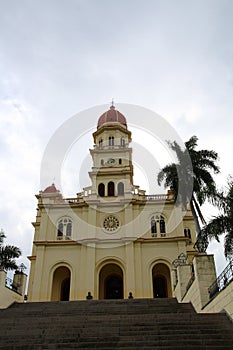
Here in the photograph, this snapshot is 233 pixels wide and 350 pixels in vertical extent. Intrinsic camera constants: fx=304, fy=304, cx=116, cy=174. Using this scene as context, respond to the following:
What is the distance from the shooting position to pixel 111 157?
33.2 metres

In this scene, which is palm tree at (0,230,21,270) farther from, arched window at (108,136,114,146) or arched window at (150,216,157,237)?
arched window at (108,136,114,146)

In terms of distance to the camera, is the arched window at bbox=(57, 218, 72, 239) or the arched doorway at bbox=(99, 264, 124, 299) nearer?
the arched doorway at bbox=(99, 264, 124, 299)

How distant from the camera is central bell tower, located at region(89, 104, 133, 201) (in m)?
30.7

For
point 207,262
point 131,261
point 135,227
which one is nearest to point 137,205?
point 135,227

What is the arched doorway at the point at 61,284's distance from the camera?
86.9ft

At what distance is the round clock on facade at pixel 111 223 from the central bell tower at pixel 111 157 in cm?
207

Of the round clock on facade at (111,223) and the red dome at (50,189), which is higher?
the red dome at (50,189)

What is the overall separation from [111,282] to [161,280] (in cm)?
458

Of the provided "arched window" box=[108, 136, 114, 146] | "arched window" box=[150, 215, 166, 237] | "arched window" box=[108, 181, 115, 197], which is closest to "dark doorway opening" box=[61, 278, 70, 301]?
"arched window" box=[108, 181, 115, 197]

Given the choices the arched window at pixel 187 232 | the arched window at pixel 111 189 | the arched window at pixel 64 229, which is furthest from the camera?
the arched window at pixel 111 189

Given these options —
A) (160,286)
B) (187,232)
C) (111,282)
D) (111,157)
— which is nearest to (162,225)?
(187,232)

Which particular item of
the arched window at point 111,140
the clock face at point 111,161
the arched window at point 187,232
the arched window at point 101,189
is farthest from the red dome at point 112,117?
the arched window at point 187,232

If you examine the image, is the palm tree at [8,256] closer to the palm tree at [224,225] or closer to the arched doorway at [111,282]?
the arched doorway at [111,282]

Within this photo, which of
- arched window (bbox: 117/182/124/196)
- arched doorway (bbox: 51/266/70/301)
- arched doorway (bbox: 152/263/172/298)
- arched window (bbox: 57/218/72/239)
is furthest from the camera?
arched window (bbox: 117/182/124/196)
